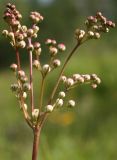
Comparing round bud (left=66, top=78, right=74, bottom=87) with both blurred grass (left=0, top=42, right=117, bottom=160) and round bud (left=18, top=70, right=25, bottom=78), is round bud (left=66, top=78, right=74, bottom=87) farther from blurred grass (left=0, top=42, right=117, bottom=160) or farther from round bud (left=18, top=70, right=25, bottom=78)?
blurred grass (left=0, top=42, right=117, bottom=160)

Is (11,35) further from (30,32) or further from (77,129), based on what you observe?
(77,129)

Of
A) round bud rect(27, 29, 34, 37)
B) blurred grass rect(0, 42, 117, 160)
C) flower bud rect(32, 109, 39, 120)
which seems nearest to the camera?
flower bud rect(32, 109, 39, 120)

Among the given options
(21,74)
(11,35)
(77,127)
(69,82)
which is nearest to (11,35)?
(11,35)

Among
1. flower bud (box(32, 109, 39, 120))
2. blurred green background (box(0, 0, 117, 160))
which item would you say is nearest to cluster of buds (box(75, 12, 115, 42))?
flower bud (box(32, 109, 39, 120))

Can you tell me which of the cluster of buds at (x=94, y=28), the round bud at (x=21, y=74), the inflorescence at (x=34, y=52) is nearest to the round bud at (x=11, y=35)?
the inflorescence at (x=34, y=52)

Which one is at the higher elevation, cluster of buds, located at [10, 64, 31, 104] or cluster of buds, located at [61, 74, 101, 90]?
cluster of buds, located at [61, 74, 101, 90]

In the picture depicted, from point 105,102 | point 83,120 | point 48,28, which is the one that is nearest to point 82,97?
point 105,102

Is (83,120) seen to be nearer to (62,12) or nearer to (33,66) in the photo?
(33,66)

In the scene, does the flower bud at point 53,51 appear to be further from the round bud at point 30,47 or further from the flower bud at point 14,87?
the flower bud at point 14,87
